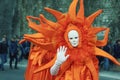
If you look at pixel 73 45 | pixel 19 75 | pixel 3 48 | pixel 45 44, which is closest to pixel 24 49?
pixel 3 48

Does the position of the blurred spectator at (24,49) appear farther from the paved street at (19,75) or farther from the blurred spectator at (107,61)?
the blurred spectator at (107,61)

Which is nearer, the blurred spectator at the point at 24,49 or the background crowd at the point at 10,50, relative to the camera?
the background crowd at the point at 10,50

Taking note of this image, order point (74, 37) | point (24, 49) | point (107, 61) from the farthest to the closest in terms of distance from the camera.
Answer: point (24, 49) < point (107, 61) < point (74, 37)

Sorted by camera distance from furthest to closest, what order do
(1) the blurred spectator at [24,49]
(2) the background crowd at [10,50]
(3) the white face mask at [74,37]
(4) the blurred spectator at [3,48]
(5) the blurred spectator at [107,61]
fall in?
(1) the blurred spectator at [24,49] < (5) the blurred spectator at [107,61] < (2) the background crowd at [10,50] < (4) the blurred spectator at [3,48] < (3) the white face mask at [74,37]

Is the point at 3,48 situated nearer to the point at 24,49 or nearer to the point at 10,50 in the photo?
the point at 10,50

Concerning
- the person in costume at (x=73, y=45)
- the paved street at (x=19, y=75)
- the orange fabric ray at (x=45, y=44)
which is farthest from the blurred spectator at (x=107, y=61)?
the orange fabric ray at (x=45, y=44)

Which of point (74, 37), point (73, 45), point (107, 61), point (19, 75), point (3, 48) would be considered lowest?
point (19, 75)

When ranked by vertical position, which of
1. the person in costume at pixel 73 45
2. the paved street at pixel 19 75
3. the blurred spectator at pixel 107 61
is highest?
the person in costume at pixel 73 45

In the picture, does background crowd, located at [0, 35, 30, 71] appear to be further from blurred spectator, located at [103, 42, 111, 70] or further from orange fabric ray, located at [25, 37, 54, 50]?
orange fabric ray, located at [25, 37, 54, 50]

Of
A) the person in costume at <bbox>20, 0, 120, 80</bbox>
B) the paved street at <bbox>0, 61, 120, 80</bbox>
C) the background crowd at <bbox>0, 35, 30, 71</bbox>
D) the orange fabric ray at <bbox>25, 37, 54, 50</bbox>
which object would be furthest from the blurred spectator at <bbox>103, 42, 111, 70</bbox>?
the orange fabric ray at <bbox>25, 37, 54, 50</bbox>

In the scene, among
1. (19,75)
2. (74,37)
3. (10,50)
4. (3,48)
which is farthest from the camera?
(10,50)

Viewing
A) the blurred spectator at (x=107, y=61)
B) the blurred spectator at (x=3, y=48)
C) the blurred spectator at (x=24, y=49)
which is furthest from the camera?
the blurred spectator at (x=24, y=49)

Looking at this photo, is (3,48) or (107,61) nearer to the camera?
(3,48)

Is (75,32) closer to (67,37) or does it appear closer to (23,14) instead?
(67,37)
